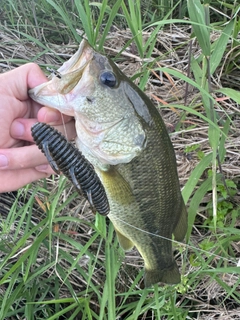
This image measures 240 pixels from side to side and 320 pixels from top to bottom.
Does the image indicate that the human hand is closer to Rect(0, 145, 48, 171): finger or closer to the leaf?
Rect(0, 145, 48, 171): finger

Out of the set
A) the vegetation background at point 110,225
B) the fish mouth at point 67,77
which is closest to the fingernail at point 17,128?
the fish mouth at point 67,77

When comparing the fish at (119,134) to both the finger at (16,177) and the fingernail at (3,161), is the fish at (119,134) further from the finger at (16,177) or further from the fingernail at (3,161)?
the finger at (16,177)

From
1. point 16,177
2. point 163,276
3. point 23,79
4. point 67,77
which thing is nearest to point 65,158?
point 67,77

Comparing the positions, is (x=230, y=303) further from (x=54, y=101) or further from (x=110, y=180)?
(x=54, y=101)

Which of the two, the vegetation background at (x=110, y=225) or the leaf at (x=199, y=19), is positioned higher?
the leaf at (x=199, y=19)

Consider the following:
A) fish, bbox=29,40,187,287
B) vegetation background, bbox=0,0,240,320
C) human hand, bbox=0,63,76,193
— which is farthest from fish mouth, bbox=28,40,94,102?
vegetation background, bbox=0,0,240,320
